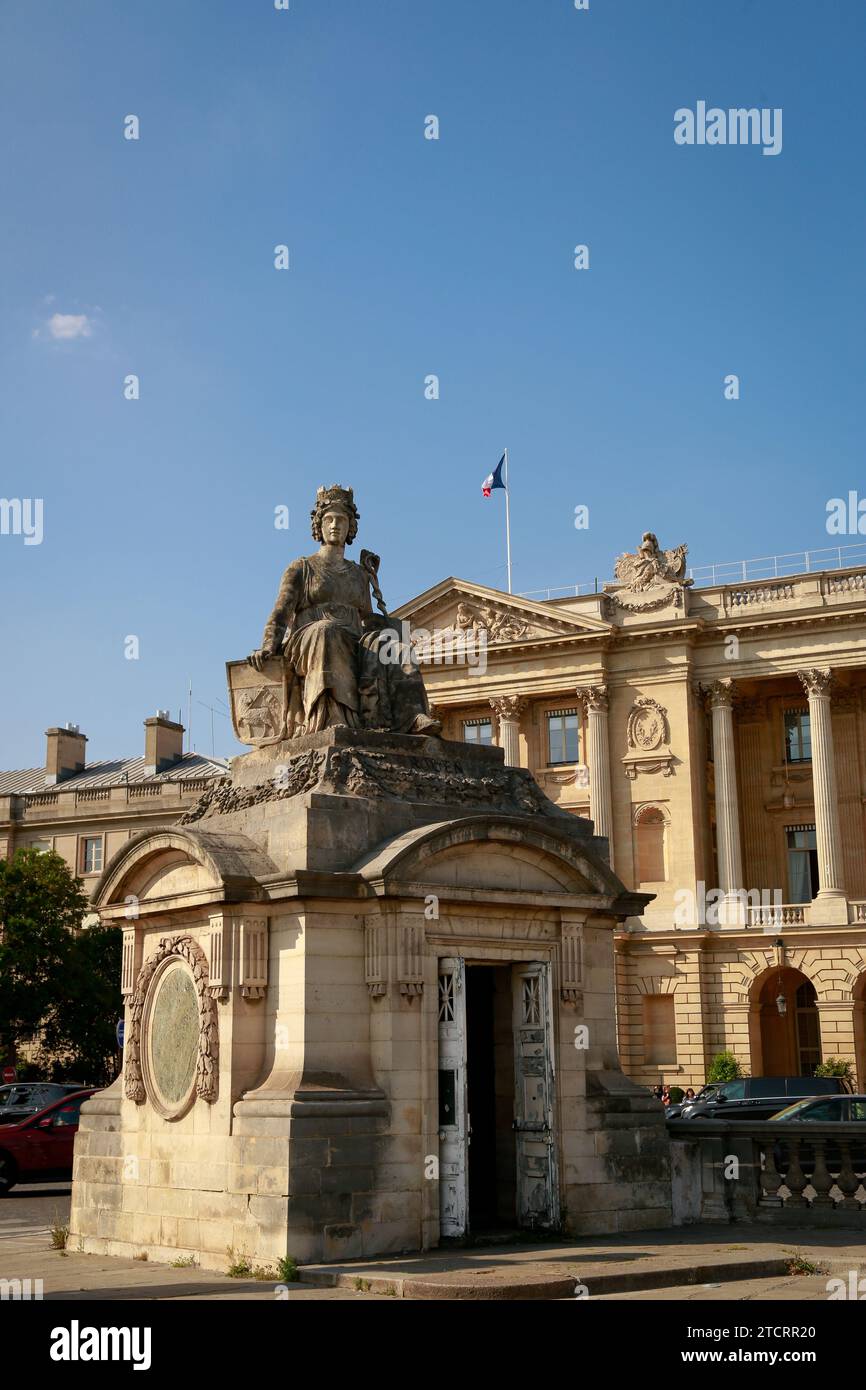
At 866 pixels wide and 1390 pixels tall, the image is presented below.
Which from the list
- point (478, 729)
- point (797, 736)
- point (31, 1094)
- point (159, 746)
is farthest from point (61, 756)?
point (31, 1094)

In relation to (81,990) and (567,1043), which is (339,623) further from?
(81,990)

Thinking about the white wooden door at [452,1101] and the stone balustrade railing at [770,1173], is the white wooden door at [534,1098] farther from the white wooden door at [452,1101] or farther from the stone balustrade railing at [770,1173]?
the stone balustrade railing at [770,1173]

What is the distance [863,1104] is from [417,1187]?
48.8ft

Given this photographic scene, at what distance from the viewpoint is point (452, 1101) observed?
1418cm

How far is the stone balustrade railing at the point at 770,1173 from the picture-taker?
1591 cm

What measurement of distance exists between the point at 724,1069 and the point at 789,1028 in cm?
663

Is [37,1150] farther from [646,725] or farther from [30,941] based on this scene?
[646,725]

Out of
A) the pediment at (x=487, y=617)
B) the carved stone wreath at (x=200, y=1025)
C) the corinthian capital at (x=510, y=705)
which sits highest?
the pediment at (x=487, y=617)

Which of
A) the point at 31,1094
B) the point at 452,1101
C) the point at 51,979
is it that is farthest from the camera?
the point at 51,979

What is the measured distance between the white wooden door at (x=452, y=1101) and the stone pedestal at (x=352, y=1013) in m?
0.03

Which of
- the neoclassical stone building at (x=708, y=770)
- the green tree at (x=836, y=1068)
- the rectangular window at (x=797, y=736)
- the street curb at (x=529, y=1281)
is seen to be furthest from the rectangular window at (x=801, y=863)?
the street curb at (x=529, y=1281)

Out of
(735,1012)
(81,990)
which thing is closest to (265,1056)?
(81,990)

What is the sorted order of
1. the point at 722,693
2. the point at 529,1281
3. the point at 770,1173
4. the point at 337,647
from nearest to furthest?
the point at 529,1281
the point at 337,647
the point at 770,1173
the point at 722,693
